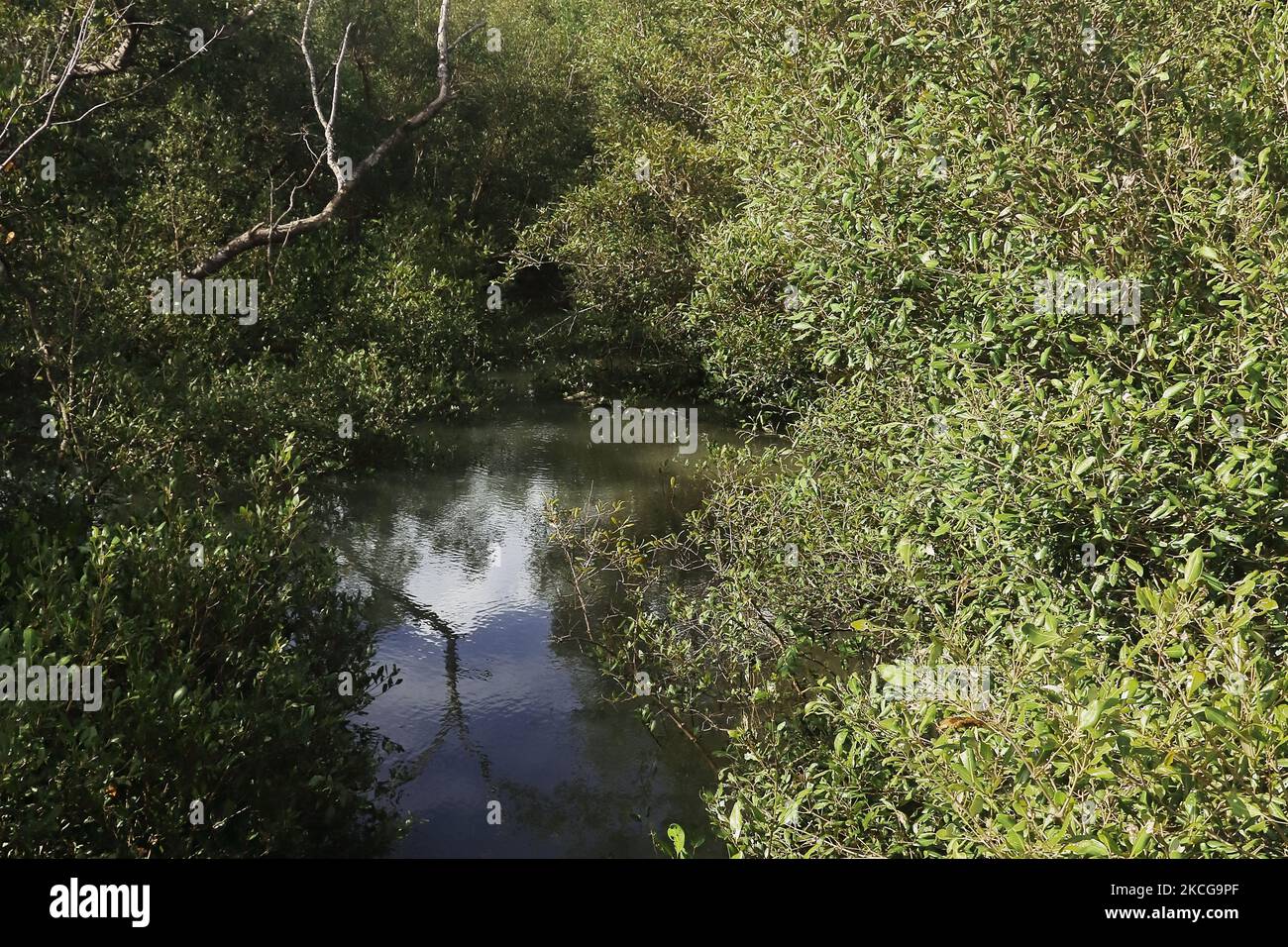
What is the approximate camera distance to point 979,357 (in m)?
8.45

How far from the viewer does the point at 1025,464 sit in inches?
265

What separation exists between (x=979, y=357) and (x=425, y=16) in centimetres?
2815

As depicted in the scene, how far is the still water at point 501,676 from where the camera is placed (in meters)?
10.8

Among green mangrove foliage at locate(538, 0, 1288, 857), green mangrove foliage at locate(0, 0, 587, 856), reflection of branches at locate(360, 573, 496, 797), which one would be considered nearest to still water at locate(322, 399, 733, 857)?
reflection of branches at locate(360, 573, 496, 797)

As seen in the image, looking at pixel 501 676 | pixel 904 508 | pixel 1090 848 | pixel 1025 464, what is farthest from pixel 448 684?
pixel 1090 848

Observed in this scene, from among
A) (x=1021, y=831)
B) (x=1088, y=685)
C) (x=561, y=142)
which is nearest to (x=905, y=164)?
(x=1088, y=685)

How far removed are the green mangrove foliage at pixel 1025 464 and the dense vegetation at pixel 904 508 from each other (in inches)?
1.5

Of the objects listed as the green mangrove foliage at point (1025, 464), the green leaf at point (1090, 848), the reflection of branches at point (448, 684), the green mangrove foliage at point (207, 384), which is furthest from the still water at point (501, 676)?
the green leaf at point (1090, 848)

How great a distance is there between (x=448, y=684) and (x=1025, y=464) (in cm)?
876

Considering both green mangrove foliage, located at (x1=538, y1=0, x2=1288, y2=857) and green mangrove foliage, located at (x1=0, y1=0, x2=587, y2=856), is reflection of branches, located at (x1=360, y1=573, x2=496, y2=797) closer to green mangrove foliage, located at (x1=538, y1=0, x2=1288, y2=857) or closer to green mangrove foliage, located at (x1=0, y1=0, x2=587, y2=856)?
green mangrove foliage, located at (x1=0, y1=0, x2=587, y2=856)

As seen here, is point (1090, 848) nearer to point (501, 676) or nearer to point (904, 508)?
point (904, 508)

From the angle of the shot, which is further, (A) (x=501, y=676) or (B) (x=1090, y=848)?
(A) (x=501, y=676)

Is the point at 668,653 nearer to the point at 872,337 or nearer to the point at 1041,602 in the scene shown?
the point at 872,337

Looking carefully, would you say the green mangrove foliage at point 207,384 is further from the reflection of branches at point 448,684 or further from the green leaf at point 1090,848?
the green leaf at point 1090,848
